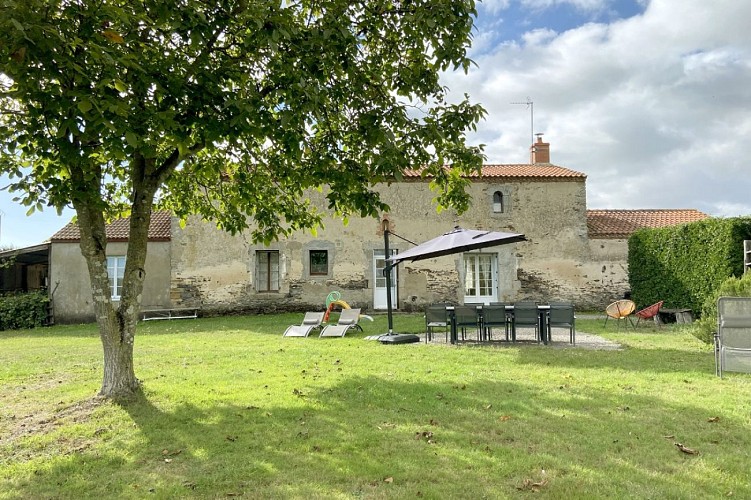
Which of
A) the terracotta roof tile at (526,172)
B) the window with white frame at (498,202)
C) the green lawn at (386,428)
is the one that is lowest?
the green lawn at (386,428)

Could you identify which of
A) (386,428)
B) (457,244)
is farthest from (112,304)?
(457,244)

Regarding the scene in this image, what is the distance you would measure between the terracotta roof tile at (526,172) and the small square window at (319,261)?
3.77 meters

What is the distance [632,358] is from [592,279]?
10.1m

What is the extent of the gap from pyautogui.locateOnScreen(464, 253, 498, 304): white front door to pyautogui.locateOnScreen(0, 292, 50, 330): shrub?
13.4 metres

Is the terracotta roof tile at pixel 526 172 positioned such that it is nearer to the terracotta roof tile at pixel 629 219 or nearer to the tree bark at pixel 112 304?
the terracotta roof tile at pixel 629 219

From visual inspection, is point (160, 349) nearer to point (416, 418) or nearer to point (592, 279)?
point (416, 418)

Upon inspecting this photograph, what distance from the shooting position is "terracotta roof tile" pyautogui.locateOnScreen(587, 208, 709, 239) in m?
17.2

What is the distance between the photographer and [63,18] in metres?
4.32

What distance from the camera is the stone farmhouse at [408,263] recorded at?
54.8ft

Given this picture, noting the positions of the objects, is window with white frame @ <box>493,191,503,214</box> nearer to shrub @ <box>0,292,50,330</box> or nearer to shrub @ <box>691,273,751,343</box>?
shrub @ <box>691,273,751,343</box>

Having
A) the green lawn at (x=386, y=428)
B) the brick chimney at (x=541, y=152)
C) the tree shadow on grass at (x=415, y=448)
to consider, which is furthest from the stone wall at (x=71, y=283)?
the brick chimney at (x=541, y=152)

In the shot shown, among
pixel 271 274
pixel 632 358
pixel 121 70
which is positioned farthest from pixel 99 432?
pixel 271 274

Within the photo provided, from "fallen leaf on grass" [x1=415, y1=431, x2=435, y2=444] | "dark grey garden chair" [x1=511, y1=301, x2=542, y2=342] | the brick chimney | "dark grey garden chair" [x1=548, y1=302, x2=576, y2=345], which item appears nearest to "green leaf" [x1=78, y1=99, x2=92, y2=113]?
"fallen leaf on grass" [x1=415, y1=431, x2=435, y2=444]

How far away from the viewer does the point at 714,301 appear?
831 cm
